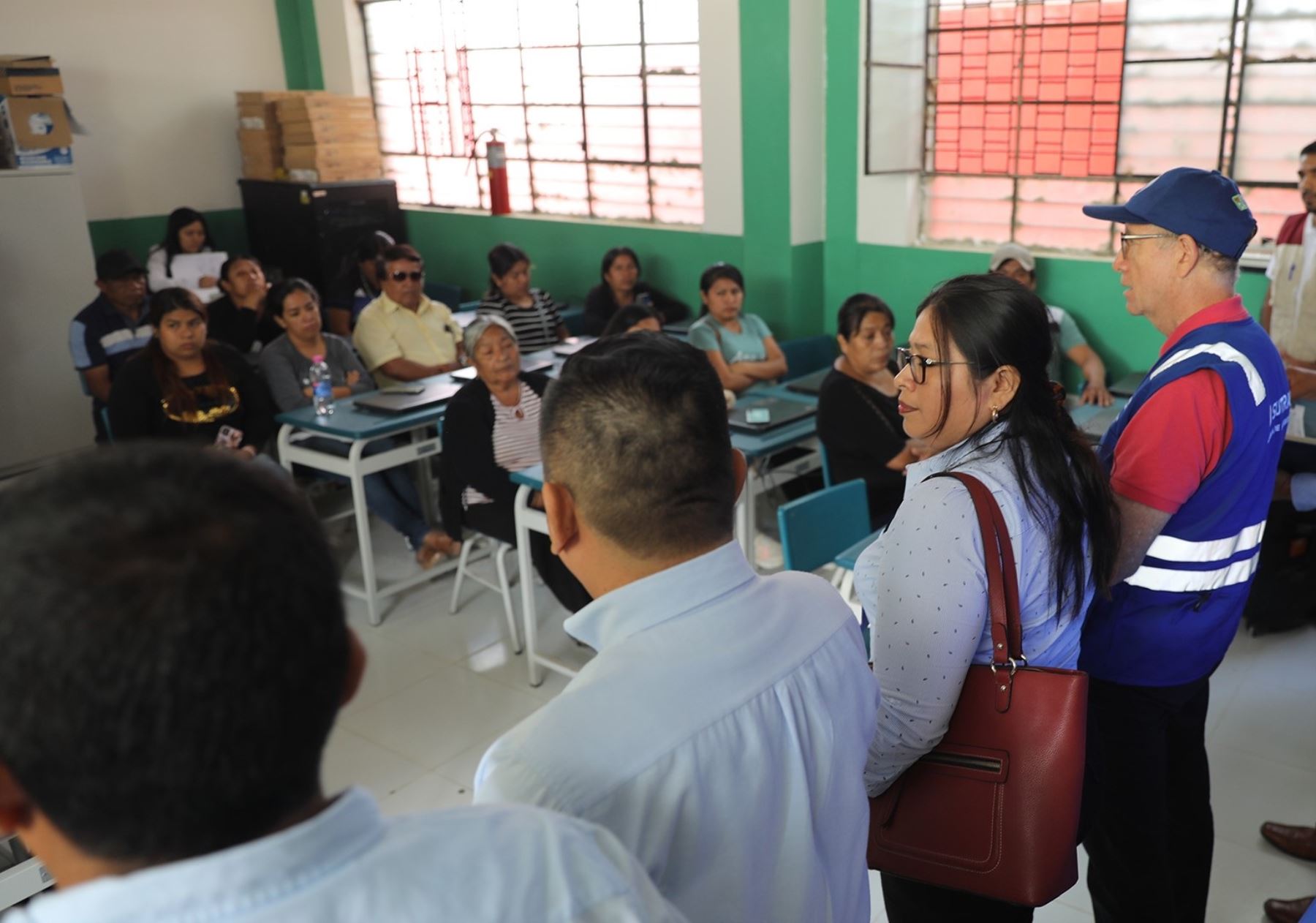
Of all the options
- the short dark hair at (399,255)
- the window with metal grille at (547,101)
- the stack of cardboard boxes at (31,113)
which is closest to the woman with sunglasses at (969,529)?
the short dark hair at (399,255)

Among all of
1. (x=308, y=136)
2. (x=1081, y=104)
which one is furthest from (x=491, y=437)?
(x=308, y=136)

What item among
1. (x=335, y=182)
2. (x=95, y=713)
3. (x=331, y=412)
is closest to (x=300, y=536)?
(x=95, y=713)

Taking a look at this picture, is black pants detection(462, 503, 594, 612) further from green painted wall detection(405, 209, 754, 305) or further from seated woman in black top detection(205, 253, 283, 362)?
green painted wall detection(405, 209, 754, 305)

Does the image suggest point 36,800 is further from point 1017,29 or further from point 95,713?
point 1017,29

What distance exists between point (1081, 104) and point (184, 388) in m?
4.42

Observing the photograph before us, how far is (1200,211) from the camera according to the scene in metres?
1.81

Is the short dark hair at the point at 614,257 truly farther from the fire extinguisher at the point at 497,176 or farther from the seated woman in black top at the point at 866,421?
the seated woman in black top at the point at 866,421

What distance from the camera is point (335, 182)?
791 cm

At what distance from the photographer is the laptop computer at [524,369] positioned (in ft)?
16.6

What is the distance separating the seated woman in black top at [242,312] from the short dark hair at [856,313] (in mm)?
3390

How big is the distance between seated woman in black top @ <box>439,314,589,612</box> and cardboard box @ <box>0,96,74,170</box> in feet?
13.0

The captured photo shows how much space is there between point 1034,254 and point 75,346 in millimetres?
5025

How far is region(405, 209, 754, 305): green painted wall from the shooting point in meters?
6.84

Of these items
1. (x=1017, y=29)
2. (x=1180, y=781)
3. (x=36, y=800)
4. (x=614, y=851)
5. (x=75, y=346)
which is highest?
(x=1017, y=29)
